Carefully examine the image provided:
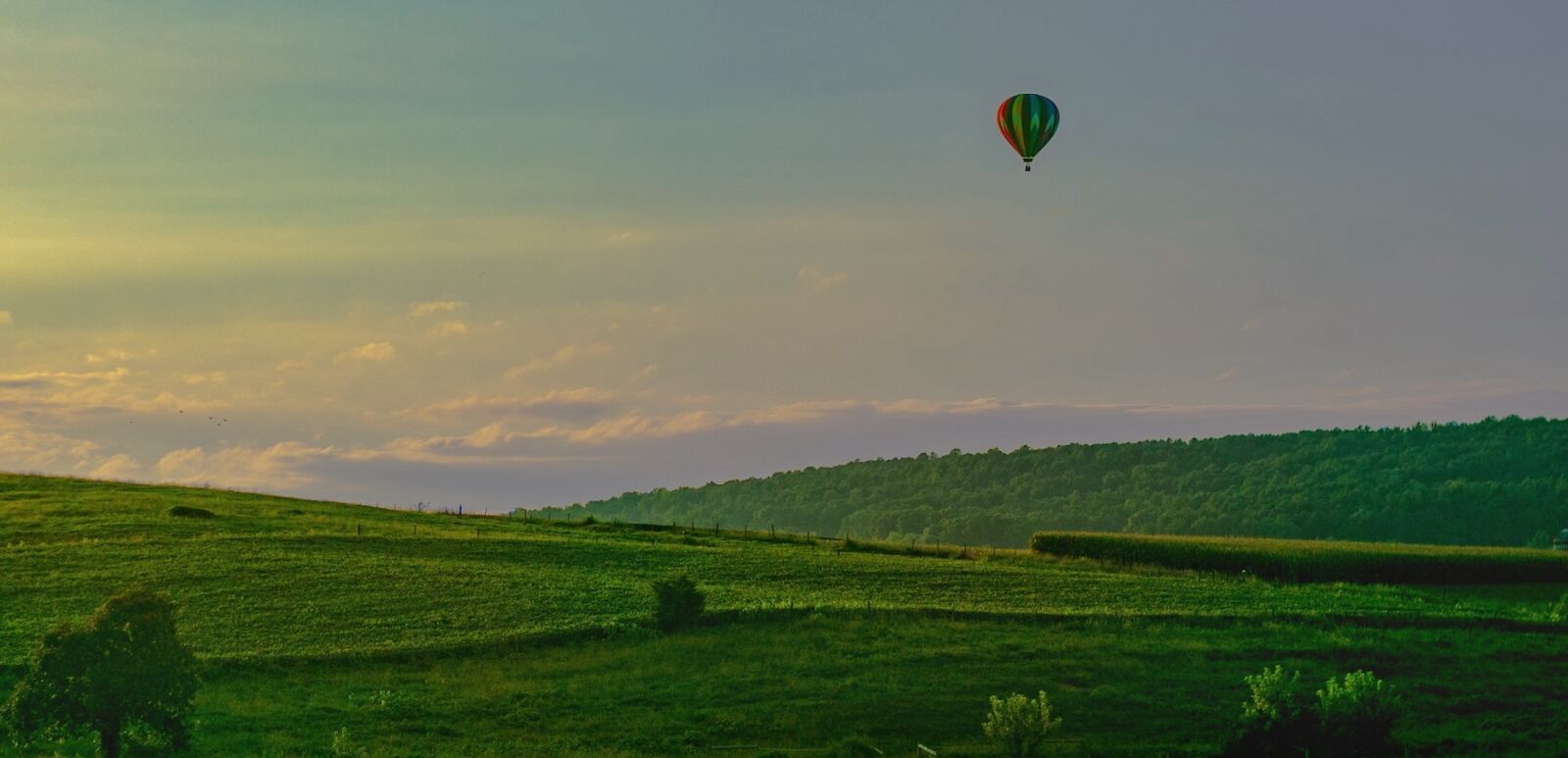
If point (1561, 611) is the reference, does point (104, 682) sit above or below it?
below

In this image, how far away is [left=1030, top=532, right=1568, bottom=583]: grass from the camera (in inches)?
3396

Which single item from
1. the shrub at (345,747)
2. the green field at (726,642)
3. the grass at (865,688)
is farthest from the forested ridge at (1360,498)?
the shrub at (345,747)

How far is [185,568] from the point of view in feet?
238

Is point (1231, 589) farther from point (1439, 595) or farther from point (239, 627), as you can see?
point (239, 627)

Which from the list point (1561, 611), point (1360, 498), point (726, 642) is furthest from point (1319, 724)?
point (1360, 498)

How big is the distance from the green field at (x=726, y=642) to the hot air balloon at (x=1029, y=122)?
22369mm

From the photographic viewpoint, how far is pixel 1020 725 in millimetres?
44312

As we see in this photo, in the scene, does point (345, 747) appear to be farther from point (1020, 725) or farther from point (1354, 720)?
point (1354, 720)

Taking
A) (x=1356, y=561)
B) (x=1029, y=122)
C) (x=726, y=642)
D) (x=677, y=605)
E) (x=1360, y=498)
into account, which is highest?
(x=1029, y=122)

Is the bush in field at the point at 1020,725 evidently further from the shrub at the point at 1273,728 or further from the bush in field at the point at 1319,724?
the bush in field at the point at 1319,724

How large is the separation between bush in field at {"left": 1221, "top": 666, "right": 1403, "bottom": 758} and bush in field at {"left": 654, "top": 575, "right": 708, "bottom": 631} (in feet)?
78.7

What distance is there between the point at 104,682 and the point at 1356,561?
2654 inches

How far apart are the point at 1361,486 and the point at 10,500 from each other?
440ft

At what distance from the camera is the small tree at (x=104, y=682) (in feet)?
142
